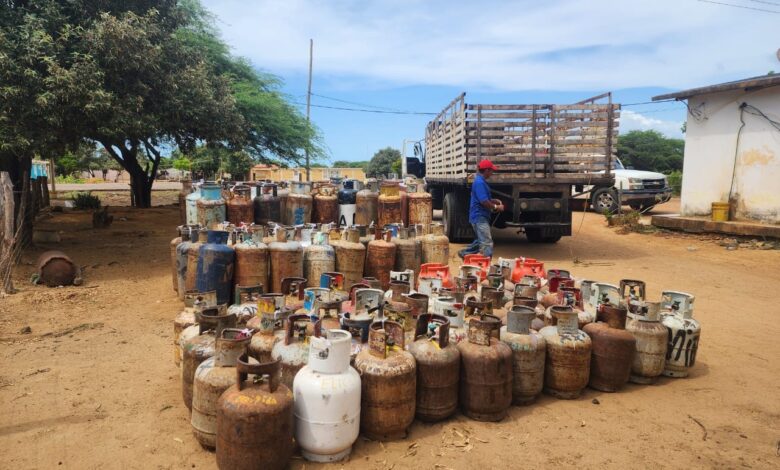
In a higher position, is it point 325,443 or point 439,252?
point 439,252

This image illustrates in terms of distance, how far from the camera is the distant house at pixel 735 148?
10.3 m

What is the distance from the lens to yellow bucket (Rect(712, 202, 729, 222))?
431 inches

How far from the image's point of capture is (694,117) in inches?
461

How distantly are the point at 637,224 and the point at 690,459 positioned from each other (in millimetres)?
10712

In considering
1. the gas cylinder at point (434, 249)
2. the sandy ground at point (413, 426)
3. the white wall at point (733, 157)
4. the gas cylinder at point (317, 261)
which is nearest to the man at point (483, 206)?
the gas cylinder at point (434, 249)

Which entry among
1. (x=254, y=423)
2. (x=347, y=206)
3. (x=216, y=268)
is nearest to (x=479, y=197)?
(x=347, y=206)

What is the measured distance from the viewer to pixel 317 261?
219 inches

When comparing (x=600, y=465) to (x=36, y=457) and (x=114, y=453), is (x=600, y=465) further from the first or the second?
(x=36, y=457)

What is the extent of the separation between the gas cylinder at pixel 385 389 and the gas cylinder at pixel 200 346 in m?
0.86

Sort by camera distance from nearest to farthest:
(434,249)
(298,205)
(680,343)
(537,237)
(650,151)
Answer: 1. (680,343)
2. (434,249)
3. (298,205)
4. (537,237)
5. (650,151)

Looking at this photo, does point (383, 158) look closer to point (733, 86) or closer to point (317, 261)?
point (733, 86)

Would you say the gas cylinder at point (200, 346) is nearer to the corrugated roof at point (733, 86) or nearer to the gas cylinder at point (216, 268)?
the gas cylinder at point (216, 268)

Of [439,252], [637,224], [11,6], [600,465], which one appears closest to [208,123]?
[11,6]

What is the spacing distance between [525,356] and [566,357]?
0.30 meters
